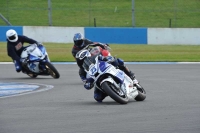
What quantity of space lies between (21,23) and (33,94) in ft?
75.5

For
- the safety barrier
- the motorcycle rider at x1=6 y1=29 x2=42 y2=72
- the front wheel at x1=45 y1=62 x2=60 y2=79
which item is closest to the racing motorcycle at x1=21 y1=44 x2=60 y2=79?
the front wheel at x1=45 y1=62 x2=60 y2=79

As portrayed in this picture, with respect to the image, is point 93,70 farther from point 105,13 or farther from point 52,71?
point 105,13

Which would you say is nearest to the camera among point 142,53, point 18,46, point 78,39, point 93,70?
point 93,70

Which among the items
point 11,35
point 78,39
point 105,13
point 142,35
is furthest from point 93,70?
point 105,13

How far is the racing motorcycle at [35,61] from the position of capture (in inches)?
717

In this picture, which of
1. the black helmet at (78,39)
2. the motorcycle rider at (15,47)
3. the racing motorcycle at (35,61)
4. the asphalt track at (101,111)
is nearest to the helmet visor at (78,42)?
the black helmet at (78,39)

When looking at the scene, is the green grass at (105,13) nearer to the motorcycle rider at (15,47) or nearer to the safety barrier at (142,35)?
the safety barrier at (142,35)

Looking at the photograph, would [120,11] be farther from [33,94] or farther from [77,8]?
[33,94]

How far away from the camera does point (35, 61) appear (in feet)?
60.5

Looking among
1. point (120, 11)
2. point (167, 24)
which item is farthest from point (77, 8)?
point (167, 24)

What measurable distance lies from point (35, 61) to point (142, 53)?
33.8 feet

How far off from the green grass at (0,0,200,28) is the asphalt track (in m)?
19.4

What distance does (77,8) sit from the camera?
3766 centimetres

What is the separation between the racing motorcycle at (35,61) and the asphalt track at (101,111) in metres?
1.13
